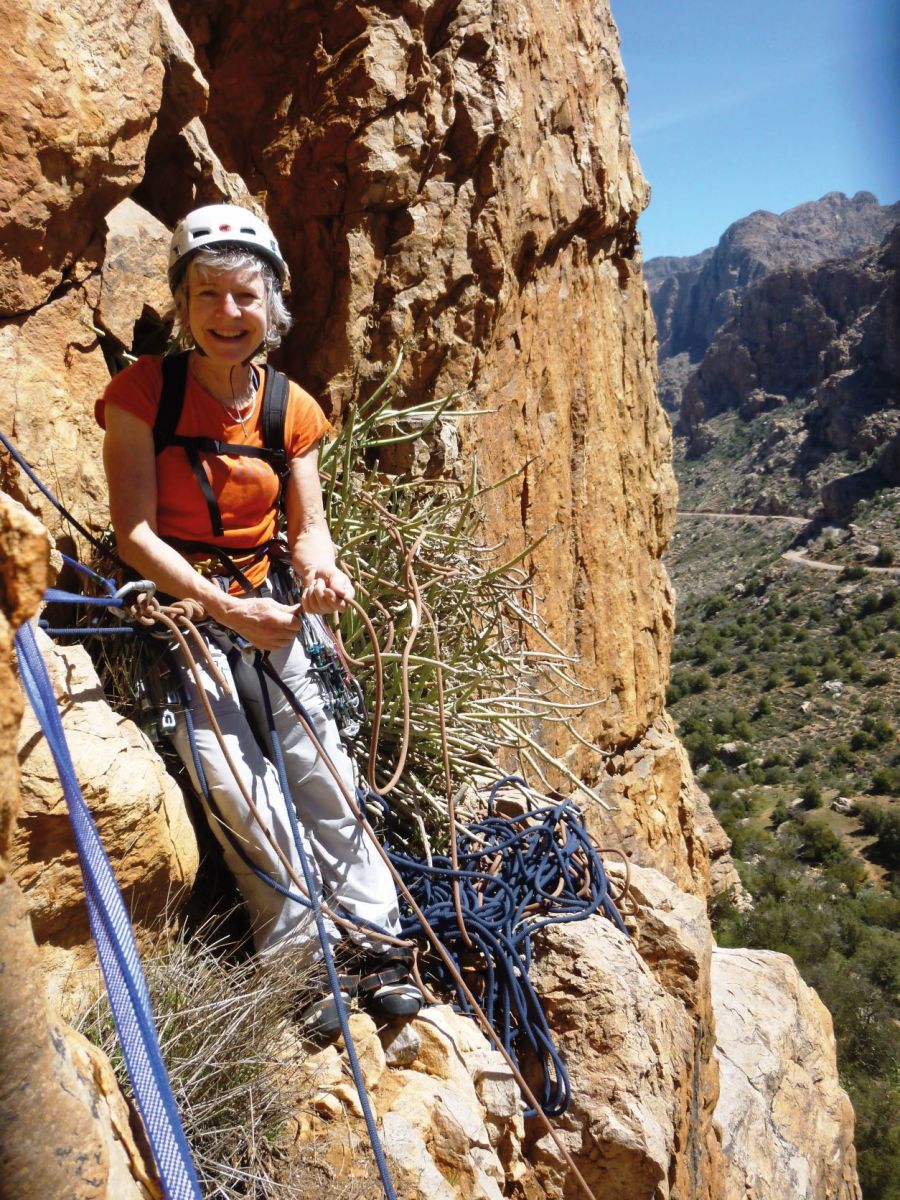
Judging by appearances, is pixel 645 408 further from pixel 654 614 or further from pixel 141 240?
pixel 141 240

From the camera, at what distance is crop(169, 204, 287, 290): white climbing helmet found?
7.55 ft

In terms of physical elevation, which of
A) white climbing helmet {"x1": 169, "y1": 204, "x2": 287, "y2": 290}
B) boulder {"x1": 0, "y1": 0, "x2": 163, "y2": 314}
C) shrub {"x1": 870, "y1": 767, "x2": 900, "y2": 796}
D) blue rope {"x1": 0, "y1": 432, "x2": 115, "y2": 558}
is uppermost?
boulder {"x1": 0, "y1": 0, "x2": 163, "y2": 314}

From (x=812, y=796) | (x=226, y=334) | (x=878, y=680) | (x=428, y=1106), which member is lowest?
(x=812, y=796)

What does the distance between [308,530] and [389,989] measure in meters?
1.20

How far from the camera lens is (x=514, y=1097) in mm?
2348

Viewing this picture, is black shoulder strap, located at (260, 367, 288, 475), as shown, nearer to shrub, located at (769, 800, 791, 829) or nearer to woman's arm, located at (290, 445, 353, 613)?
woman's arm, located at (290, 445, 353, 613)

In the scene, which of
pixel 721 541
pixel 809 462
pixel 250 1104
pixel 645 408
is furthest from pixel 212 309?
pixel 809 462

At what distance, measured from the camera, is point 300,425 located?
252cm

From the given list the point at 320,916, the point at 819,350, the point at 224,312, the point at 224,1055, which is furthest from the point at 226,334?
the point at 819,350

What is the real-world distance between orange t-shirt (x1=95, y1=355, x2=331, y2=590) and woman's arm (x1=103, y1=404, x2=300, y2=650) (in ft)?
0.21

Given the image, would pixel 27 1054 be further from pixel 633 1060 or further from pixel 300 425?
pixel 633 1060

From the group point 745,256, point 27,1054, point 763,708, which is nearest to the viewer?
point 27,1054

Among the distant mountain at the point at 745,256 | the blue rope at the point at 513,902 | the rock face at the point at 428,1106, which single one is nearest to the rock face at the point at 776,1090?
the blue rope at the point at 513,902

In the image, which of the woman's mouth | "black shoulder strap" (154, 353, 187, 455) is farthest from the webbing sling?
the woman's mouth
